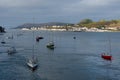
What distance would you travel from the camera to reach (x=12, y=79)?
71.6 m

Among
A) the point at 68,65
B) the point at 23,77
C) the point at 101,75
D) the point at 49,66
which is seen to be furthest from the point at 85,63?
the point at 23,77

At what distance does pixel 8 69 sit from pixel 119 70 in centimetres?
3054

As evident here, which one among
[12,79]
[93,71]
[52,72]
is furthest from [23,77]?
[93,71]

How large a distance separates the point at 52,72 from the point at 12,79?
1265cm

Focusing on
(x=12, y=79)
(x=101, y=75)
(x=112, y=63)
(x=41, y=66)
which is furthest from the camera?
(x=112, y=63)

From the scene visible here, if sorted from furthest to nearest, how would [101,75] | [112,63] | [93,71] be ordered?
[112,63] → [93,71] → [101,75]

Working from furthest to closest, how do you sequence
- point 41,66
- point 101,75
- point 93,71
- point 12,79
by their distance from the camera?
point 41,66
point 93,71
point 101,75
point 12,79

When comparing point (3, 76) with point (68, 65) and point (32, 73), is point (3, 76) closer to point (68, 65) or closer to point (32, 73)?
point (32, 73)

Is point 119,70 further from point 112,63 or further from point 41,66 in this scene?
point 41,66

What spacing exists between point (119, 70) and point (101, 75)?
966 cm

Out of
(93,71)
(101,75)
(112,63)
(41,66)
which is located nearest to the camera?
(101,75)

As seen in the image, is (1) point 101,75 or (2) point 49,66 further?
(2) point 49,66

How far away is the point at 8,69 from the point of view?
279 feet

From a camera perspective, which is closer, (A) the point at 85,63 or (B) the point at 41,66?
(B) the point at 41,66
